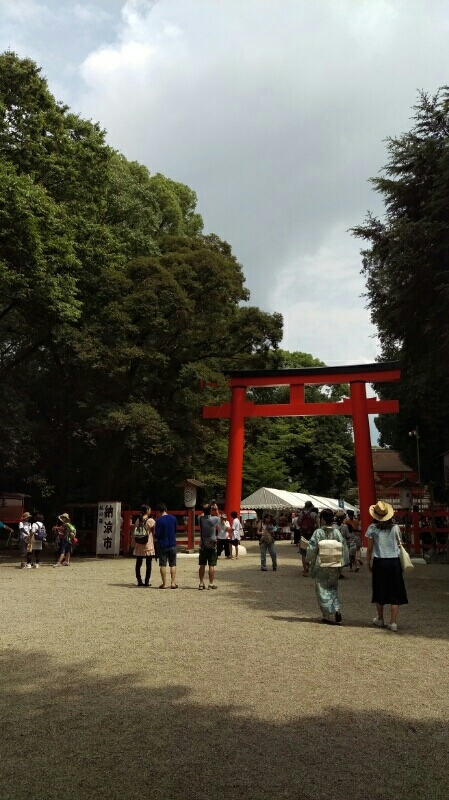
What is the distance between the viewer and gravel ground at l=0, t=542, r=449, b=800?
11.4 ft

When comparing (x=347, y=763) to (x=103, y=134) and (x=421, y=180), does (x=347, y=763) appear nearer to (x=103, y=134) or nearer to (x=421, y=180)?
(x=421, y=180)

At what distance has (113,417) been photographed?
19516 mm

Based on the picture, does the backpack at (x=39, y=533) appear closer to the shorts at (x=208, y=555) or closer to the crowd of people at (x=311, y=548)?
the crowd of people at (x=311, y=548)

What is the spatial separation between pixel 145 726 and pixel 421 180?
11.8 m

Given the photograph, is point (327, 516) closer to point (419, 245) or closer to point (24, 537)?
point (419, 245)

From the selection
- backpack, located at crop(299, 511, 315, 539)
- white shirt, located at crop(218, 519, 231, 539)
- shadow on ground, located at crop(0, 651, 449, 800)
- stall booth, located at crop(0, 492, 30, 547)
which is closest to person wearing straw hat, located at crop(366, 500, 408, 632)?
shadow on ground, located at crop(0, 651, 449, 800)

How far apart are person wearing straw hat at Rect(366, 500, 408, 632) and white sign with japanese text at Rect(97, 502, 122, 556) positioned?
13.8m

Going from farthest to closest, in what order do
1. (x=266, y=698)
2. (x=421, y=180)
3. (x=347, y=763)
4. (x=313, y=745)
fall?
(x=421, y=180) → (x=266, y=698) → (x=313, y=745) → (x=347, y=763)

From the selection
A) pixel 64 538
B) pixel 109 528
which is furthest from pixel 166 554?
pixel 109 528

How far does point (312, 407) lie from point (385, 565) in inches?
602

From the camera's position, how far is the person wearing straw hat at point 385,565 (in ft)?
25.7

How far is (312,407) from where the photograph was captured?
75.8 feet

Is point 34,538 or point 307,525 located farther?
point 34,538

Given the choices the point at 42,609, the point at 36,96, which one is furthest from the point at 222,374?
the point at 42,609
